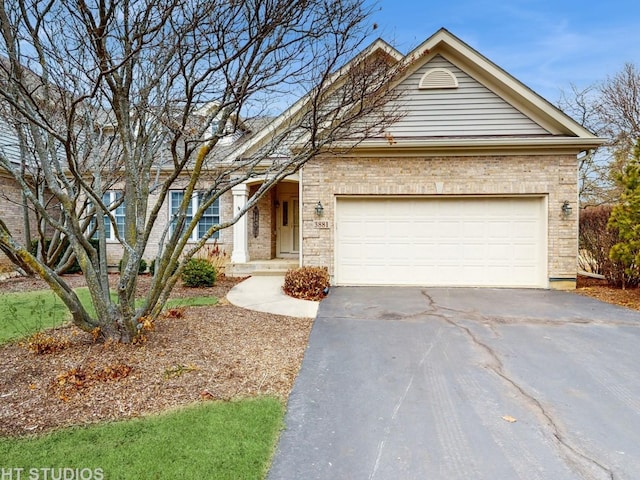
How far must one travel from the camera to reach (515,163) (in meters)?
9.52

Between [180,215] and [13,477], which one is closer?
[13,477]

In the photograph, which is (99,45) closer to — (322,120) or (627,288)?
(322,120)

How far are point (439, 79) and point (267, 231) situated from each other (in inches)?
291

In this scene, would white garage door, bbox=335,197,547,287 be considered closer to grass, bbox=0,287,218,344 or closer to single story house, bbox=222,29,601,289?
single story house, bbox=222,29,601,289

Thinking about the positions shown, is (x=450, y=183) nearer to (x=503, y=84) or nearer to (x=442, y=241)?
(x=442, y=241)

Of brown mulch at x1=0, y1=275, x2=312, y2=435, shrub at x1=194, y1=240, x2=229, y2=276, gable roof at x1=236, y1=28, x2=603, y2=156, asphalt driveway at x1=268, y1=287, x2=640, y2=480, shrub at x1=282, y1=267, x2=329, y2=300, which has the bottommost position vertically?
asphalt driveway at x1=268, y1=287, x2=640, y2=480

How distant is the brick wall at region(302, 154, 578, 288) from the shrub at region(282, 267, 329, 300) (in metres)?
1.23

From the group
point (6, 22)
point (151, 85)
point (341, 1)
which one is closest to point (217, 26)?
point (151, 85)

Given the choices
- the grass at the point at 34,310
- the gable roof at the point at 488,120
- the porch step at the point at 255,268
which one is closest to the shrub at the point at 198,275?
the grass at the point at 34,310

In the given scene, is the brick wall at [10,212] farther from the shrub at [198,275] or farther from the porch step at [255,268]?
the porch step at [255,268]

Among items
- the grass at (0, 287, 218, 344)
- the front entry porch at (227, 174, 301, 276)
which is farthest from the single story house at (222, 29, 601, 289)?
the grass at (0, 287, 218, 344)

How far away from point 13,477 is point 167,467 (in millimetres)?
964

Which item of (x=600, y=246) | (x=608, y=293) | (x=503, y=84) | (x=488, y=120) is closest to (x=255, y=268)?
(x=488, y=120)

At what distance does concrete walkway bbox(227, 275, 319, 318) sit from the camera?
706cm
